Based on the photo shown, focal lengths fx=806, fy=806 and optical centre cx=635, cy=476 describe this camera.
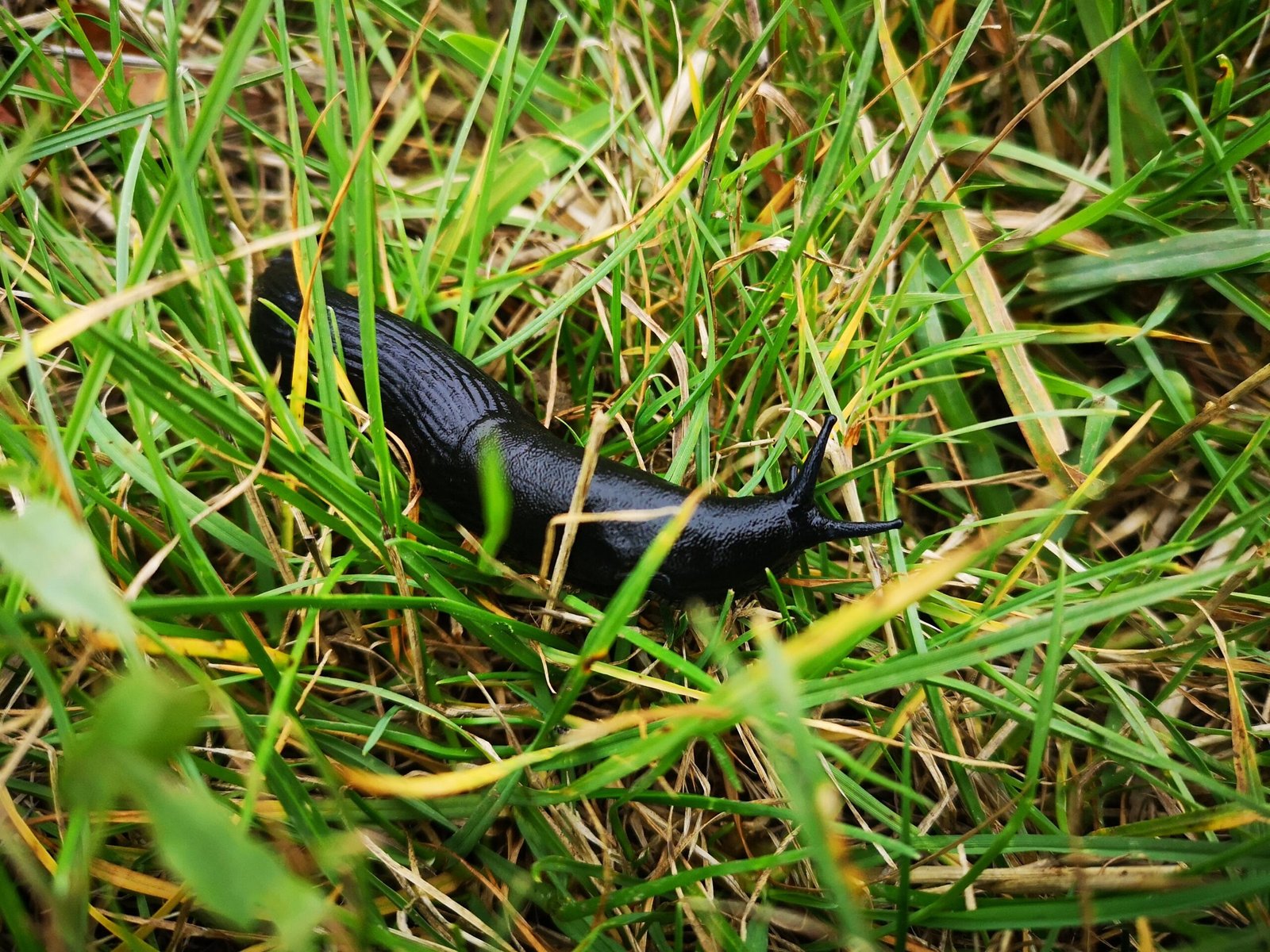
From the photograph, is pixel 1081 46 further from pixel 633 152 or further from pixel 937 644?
pixel 937 644

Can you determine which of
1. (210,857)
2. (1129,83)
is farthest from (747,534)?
(1129,83)

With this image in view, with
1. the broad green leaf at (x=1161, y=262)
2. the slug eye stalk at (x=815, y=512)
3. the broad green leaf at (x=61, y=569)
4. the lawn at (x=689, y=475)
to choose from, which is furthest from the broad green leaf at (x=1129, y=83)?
the broad green leaf at (x=61, y=569)

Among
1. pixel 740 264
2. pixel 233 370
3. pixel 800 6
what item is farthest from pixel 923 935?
pixel 800 6

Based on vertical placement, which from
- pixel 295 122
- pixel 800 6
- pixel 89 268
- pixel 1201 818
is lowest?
pixel 1201 818

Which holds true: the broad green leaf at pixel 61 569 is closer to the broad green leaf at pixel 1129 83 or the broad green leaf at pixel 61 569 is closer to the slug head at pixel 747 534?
the slug head at pixel 747 534

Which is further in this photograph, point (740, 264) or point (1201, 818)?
point (740, 264)

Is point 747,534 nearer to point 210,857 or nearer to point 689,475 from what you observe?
point 689,475

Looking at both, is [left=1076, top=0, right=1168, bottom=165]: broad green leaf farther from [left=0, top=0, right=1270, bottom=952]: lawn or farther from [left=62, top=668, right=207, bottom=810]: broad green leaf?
[left=62, top=668, right=207, bottom=810]: broad green leaf
